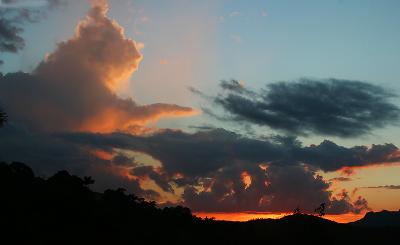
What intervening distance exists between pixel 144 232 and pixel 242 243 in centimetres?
6481

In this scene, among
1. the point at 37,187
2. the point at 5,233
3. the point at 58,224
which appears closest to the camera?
the point at 5,233

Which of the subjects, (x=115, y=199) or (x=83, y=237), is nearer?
(x=83, y=237)

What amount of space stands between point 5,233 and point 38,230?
30.7 ft

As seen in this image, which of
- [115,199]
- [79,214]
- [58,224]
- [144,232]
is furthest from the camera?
[115,199]

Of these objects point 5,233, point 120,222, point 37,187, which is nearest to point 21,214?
point 5,233

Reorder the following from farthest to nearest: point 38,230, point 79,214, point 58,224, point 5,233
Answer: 1. point 79,214
2. point 58,224
3. point 38,230
4. point 5,233

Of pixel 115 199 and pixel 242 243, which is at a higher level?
pixel 115 199

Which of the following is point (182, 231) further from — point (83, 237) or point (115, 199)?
point (83, 237)

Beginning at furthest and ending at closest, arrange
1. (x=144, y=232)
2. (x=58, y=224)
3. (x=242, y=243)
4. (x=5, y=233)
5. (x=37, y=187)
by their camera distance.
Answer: (x=242, y=243), (x=144, y=232), (x=37, y=187), (x=58, y=224), (x=5, y=233)

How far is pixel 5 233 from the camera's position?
84.1 metres

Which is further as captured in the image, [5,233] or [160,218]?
[160,218]

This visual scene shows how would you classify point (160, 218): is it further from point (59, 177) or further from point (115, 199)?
point (59, 177)

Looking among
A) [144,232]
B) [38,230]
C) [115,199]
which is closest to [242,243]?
[115,199]

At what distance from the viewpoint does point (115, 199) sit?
6624 inches
